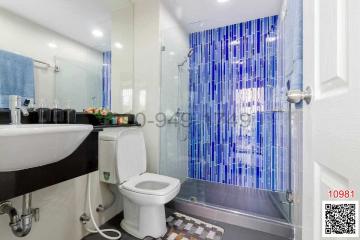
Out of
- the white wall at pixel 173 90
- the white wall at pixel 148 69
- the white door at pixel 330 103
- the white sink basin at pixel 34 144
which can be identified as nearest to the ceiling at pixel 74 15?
the white wall at pixel 148 69

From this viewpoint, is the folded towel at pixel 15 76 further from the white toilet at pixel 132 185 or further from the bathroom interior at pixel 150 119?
the white toilet at pixel 132 185

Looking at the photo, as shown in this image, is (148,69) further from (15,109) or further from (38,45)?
(15,109)

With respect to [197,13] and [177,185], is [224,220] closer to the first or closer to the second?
[177,185]

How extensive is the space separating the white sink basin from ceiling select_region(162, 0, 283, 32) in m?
1.87

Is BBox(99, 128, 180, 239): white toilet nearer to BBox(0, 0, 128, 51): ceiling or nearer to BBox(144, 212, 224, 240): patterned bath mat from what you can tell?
BBox(144, 212, 224, 240): patterned bath mat

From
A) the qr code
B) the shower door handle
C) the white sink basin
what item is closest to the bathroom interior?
the white sink basin

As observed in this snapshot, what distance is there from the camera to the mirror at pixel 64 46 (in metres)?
1.19

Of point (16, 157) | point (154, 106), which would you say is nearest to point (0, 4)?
point (16, 157)

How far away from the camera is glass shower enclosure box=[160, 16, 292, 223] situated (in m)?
2.12

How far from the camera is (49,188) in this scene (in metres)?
1.20

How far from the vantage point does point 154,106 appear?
200cm

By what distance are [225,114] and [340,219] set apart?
6.85 feet

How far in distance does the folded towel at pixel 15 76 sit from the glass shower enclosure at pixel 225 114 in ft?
3.80

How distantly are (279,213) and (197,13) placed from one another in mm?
2305
